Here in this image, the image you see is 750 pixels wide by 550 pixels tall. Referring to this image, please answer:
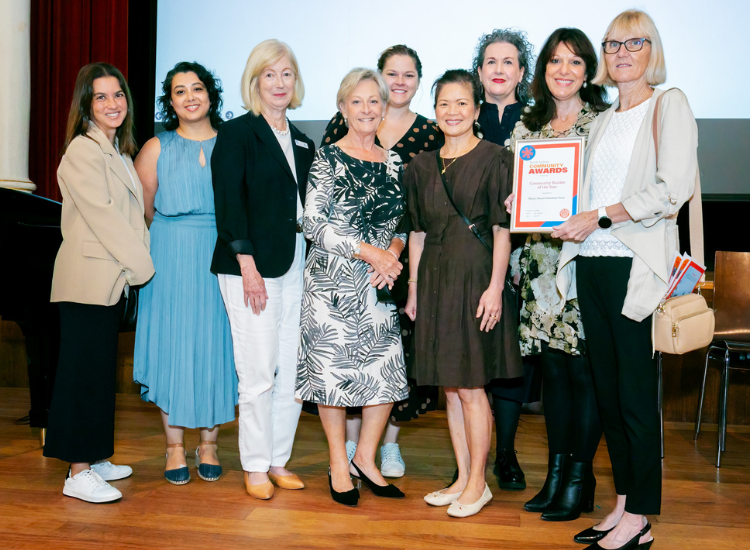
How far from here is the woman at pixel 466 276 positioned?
7.98 ft

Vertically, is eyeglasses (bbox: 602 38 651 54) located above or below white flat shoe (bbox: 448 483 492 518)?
above

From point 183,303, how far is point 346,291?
0.74 m

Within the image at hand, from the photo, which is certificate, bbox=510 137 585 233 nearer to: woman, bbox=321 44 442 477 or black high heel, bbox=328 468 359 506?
woman, bbox=321 44 442 477

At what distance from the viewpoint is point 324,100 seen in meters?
4.95

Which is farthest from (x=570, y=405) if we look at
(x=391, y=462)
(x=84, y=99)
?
(x=84, y=99)

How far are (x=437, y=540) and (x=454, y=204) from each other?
1157mm

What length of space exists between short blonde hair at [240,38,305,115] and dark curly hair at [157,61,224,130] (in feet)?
0.82

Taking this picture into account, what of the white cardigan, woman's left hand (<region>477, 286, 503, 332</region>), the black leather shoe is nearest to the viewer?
the white cardigan

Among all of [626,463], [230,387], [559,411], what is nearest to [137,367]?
[230,387]

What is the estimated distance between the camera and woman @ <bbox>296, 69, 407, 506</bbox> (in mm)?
2566

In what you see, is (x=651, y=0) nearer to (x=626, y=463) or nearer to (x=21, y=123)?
(x=626, y=463)

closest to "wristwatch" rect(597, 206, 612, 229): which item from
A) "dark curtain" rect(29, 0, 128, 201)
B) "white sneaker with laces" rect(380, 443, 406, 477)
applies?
"white sneaker with laces" rect(380, 443, 406, 477)

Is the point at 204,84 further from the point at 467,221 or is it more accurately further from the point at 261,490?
the point at 261,490

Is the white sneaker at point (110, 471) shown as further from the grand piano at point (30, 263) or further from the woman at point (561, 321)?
the woman at point (561, 321)
